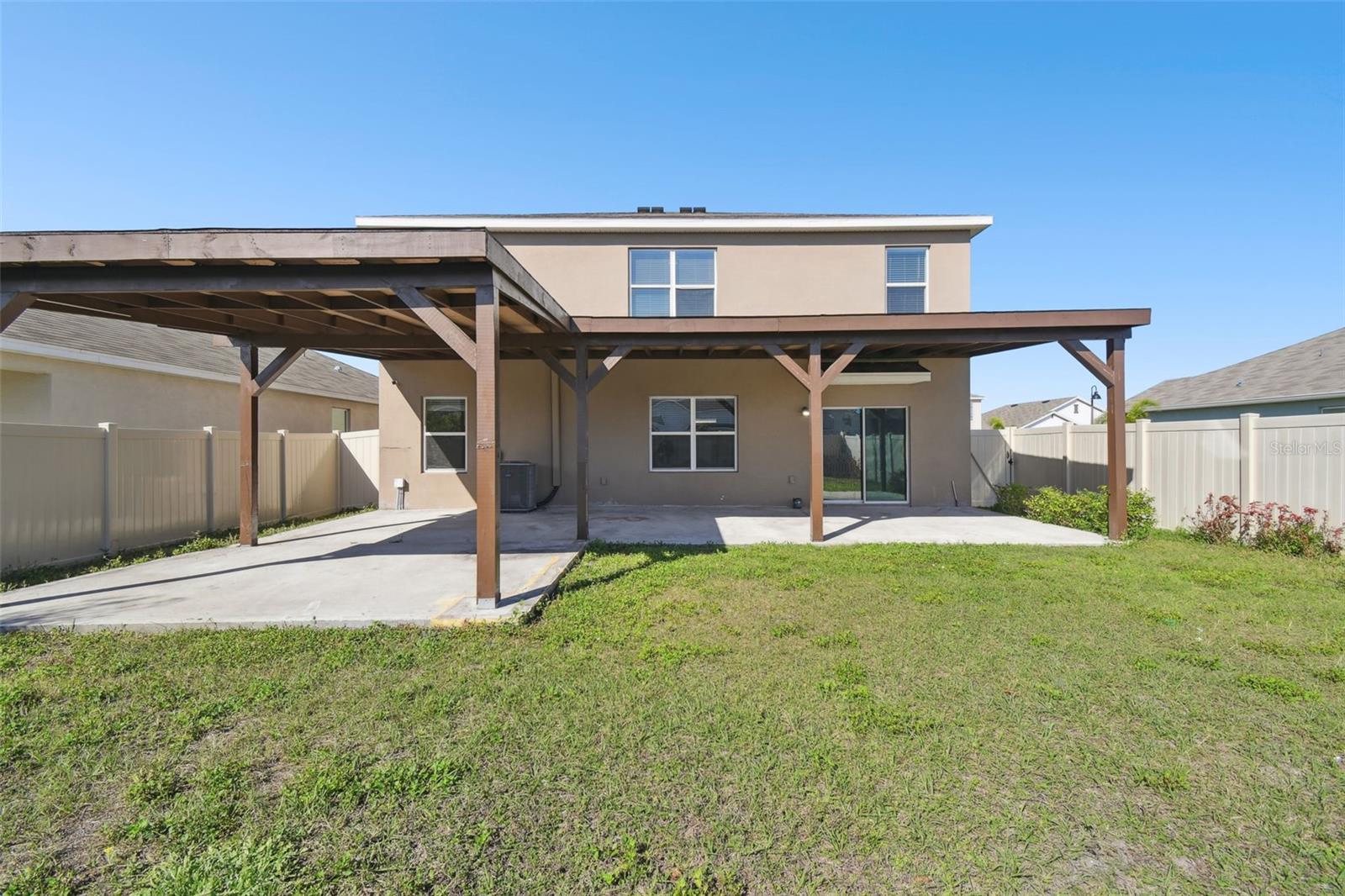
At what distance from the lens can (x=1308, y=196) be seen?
12.5 meters

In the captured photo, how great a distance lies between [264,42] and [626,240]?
611 centimetres

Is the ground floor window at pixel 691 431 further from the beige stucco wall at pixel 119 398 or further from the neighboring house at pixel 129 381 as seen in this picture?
the neighboring house at pixel 129 381

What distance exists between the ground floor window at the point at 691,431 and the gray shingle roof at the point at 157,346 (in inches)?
373

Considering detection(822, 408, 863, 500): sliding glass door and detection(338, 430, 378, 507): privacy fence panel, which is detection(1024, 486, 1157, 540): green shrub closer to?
detection(822, 408, 863, 500): sliding glass door

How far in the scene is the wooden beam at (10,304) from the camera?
4.86m

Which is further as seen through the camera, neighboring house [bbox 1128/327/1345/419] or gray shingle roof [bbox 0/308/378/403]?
neighboring house [bbox 1128/327/1345/419]

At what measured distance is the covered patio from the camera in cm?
455

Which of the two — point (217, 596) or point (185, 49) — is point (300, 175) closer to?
point (185, 49)

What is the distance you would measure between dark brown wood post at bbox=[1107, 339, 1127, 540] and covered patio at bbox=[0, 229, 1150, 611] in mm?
17

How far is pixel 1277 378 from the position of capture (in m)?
15.4

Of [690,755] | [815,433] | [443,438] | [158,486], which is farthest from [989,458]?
[158,486]

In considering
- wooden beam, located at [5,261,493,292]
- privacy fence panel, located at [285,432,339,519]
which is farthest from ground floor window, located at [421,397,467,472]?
wooden beam, located at [5,261,493,292]

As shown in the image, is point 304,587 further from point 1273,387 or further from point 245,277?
point 1273,387

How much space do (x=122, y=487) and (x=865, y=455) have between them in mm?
11969
